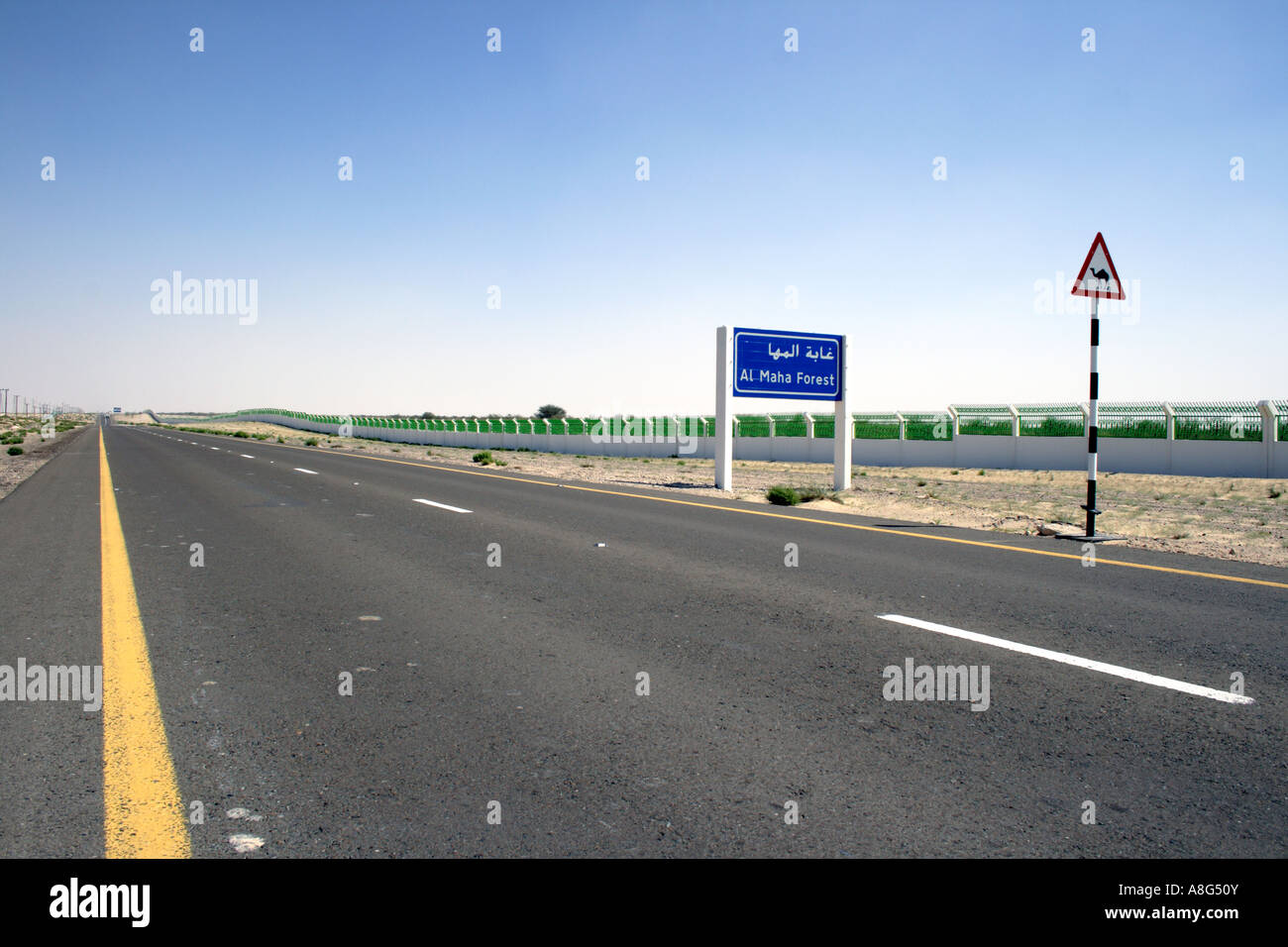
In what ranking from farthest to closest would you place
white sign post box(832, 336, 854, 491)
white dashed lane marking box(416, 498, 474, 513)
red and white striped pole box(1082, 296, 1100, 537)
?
white sign post box(832, 336, 854, 491) < white dashed lane marking box(416, 498, 474, 513) < red and white striped pole box(1082, 296, 1100, 537)

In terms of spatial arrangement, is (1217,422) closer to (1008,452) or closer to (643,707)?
(1008,452)

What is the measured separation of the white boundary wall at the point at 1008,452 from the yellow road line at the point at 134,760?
30106 millimetres

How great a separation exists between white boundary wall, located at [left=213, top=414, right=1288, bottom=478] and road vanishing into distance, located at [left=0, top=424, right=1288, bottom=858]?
21.6 meters

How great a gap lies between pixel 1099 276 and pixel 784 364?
9.29 metres

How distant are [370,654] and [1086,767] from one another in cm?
399

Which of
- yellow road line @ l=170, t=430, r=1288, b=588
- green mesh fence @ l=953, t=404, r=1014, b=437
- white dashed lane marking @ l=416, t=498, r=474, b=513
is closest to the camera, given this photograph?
yellow road line @ l=170, t=430, r=1288, b=588

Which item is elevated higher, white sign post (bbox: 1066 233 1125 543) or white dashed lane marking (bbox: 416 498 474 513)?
white sign post (bbox: 1066 233 1125 543)

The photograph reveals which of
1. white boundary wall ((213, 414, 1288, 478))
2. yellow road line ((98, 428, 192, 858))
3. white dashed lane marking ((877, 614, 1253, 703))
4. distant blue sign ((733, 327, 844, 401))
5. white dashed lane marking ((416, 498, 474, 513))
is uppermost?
distant blue sign ((733, 327, 844, 401))

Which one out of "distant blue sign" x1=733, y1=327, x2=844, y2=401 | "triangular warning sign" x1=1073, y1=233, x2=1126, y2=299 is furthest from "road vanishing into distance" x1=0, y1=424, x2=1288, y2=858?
"distant blue sign" x1=733, y1=327, x2=844, y2=401

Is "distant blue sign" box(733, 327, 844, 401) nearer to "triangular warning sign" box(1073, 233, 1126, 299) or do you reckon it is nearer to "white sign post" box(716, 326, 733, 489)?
"white sign post" box(716, 326, 733, 489)

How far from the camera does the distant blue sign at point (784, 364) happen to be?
19.5 meters

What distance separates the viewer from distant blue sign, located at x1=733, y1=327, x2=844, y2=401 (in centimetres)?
1953
